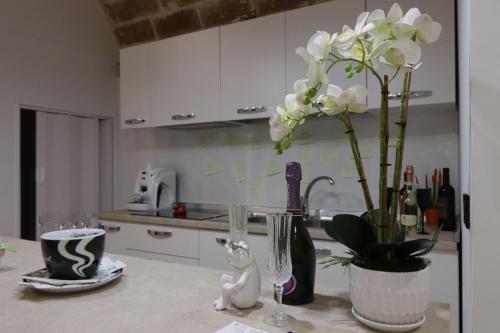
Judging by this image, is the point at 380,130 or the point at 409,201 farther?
the point at 409,201

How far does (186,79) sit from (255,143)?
2.38ft

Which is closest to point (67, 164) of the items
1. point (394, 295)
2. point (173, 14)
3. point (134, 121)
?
point (134, 121)

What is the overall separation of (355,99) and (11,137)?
295 centimetres

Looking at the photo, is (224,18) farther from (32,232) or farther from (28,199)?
(32,232)

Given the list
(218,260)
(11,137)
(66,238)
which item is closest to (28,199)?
(11,137)

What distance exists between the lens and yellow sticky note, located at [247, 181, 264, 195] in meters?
2.90

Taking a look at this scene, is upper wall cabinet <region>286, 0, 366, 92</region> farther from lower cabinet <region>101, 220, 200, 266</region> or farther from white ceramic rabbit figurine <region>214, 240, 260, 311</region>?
white ceramic rabbit figurine <region>214, 240, 260, 311</region>

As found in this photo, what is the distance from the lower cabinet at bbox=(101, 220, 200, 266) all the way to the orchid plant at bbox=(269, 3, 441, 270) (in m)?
1.79

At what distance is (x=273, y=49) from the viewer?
2.45 m

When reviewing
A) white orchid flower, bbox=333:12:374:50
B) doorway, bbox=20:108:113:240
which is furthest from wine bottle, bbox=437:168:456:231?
doorway, bbox=20:108:113:240

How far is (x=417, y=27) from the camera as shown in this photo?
0.66m

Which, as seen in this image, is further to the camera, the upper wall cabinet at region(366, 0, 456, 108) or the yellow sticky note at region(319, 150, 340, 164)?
the yellow sticky note at region(319, 150, 340, 164)

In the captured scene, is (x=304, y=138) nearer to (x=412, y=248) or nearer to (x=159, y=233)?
(x=159, y=233)

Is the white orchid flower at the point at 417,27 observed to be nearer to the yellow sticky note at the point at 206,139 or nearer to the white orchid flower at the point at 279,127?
the white orchid flower at the point at 279,127
